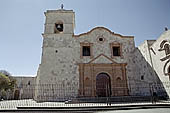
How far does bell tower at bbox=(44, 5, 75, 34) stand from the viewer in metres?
16.8

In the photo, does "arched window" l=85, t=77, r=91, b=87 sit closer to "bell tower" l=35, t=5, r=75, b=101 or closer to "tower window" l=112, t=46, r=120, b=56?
"bell tower" l=35, t=5, r=75, b=101

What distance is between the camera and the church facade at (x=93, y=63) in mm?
13820

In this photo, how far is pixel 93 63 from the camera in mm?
15227

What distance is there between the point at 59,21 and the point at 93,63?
7.20 m

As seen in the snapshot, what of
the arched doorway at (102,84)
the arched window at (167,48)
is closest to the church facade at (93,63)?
the arched doorway at (102,84)

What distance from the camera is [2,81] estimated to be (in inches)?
829

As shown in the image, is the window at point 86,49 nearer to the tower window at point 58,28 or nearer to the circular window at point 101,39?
the circular window at point 101,39

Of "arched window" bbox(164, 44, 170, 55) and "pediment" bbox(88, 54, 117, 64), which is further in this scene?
"pediment" bbox(88, 54, 117, 64)

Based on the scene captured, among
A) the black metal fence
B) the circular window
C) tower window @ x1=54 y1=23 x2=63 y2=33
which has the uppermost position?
tower window @ x1=54 y1=23 x2=63 y2=33

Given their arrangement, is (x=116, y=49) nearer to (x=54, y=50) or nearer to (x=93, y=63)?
(x=93, y=63)

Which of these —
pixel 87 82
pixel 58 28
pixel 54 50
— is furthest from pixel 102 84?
pixel 58 28

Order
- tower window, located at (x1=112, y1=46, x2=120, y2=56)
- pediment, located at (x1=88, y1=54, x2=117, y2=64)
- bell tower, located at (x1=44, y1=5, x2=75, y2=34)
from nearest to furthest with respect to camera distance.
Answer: pediment, located at (x1=88, y1=54, x2=117, y2=64)
tower window, located at (x1=112, y1=46, x2=120, y2=56)
bell tower, located at (x1=44, y1=5, x2=75, y2=34)

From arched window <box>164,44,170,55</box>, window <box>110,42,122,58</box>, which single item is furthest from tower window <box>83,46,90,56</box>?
arched window <box>164,44,170,55</box>

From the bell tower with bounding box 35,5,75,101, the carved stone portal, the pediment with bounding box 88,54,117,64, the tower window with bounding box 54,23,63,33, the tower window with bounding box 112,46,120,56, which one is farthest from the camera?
the tower window with bounding box 54,23,63,33
